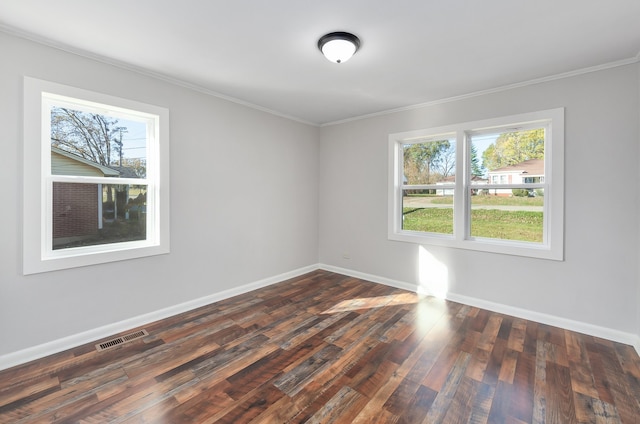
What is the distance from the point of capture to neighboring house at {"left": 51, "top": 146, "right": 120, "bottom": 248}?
2.51 meters

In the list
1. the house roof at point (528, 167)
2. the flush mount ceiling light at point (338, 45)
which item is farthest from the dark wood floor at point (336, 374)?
the flush mount ceiling light at point (338, 45)

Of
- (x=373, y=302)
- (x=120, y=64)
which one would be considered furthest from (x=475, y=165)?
(x=120, y=64)

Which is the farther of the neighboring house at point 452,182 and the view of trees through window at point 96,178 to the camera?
the neighboring house at point 452,182

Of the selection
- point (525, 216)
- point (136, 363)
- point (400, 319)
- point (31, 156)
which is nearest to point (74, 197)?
point (31, 156)

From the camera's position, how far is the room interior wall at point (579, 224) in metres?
2.66

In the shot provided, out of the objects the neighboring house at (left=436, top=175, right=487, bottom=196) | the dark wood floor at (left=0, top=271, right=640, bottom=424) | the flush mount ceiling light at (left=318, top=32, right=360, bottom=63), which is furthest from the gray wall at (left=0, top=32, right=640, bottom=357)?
the flush mount ceiling light at (left=318, top=32, right=360, bottom=63)

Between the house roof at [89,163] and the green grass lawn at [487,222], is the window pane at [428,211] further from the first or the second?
the house roof at [89,163]

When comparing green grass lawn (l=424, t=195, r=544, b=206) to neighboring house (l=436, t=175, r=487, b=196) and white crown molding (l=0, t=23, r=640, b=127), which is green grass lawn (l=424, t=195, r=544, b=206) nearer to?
neighboring house (l=436, t=175, r=487, b=196)

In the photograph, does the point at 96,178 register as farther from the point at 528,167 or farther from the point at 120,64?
the point at 528,167

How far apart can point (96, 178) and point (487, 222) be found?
4252 millimetres

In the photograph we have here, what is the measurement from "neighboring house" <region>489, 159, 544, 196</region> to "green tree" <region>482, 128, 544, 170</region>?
0.16 feet

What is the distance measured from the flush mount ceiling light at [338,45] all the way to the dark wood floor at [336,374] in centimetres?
248

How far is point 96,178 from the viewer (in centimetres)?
271

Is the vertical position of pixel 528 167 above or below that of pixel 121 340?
above
